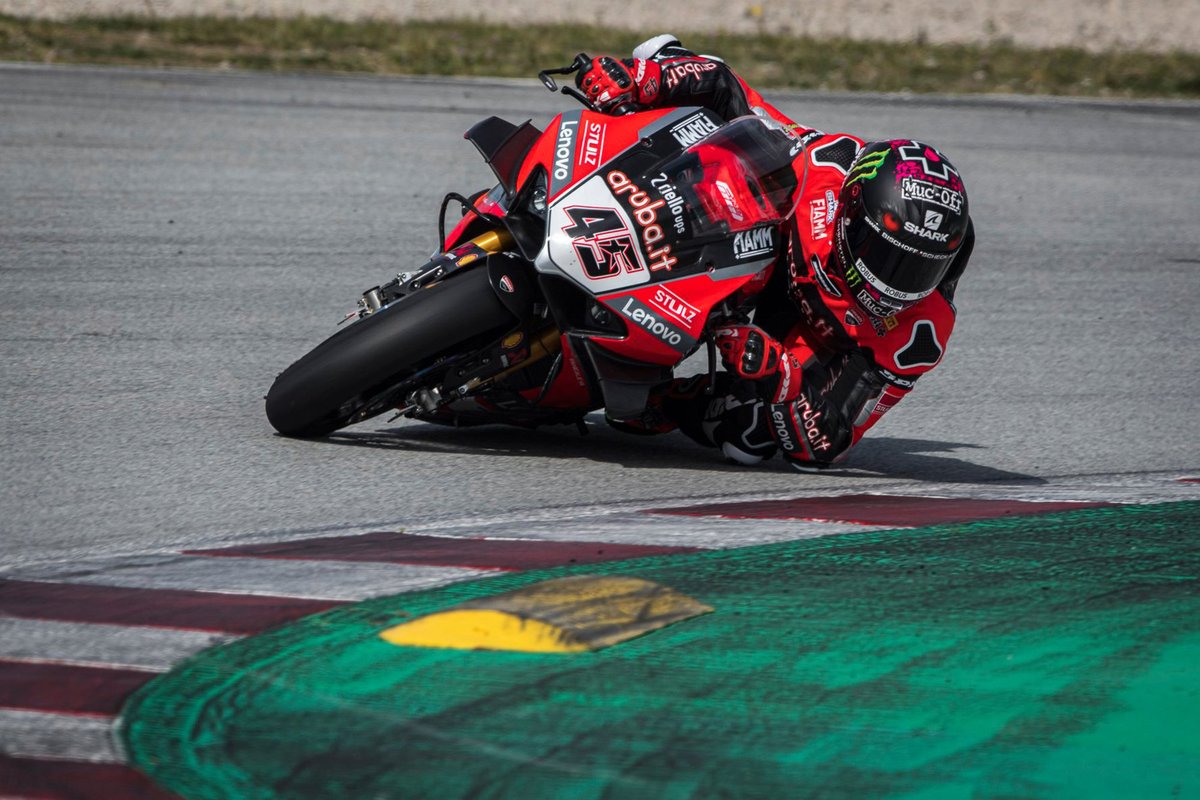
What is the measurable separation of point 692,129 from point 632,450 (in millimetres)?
1300

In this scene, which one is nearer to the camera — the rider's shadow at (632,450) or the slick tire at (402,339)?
the slick tire at (402,339)

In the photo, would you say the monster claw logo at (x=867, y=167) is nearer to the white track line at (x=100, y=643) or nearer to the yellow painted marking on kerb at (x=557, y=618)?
the yellow painted marking on kerb at (x=557, y=618)

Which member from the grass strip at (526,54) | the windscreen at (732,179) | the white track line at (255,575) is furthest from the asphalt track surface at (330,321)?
the grass strip at (526,54)

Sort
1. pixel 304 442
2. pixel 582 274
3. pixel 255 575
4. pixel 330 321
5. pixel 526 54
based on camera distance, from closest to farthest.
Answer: pixel 255 575
pixel 582 274
pixel 304 442
pixel 330 321
pixel 526 54

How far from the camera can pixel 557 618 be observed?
3762mm

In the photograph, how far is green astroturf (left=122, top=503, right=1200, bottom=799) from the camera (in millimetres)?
2984

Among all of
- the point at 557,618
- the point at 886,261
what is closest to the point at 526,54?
the point at 886,261

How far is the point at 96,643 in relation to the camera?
352 centimetres

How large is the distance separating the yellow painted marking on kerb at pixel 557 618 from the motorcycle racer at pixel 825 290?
50.6 inches

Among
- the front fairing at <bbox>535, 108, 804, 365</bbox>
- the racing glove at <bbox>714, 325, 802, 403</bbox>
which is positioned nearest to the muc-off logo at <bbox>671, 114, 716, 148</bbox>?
the front fairing at <bbox>535, 108, 804, 365</bbox>

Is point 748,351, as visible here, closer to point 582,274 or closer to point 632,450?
point 582,274

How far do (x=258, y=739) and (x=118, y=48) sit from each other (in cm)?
1387

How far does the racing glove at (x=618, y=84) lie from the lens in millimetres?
5258

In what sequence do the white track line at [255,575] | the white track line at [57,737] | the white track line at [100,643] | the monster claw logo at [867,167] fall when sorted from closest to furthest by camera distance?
the white track line at [57,737], the white track line at [100,643], the white track line at [255,575], the monster claw logo at [867,167]
